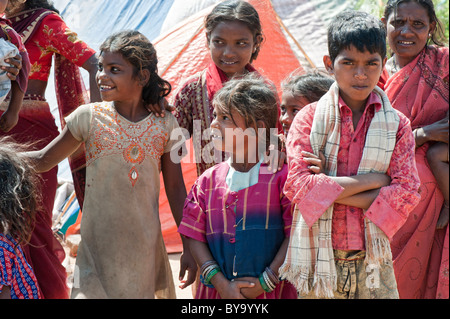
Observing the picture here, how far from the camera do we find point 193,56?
546 cm

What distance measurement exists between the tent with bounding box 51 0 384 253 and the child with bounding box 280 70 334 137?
1.95 m

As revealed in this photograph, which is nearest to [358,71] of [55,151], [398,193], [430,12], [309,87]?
[398,193]

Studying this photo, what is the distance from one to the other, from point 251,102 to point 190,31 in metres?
3.07

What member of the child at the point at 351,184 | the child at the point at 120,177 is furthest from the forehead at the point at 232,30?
the child at the point at 351,184

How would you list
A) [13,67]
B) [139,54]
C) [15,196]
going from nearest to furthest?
1. [15,196]
2. [13,67]
3. [139,54]

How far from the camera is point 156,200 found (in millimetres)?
3018

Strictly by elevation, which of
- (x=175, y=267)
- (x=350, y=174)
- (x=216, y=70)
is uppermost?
(x=216, y=70)

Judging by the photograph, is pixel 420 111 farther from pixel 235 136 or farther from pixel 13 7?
pixel 13 7

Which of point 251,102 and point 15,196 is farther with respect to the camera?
point 251,102

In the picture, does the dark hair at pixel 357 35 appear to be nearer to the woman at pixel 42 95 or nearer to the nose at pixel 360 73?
the nose at pixel 360 73

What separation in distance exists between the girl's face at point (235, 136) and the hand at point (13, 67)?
96 cm
